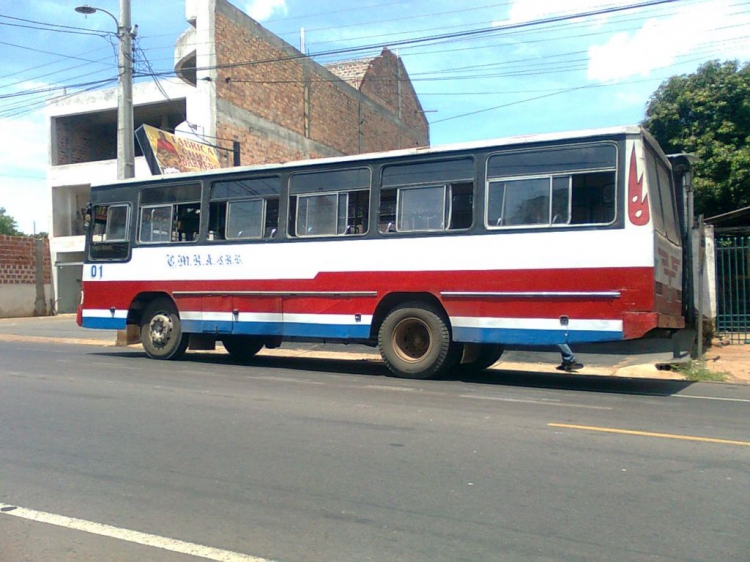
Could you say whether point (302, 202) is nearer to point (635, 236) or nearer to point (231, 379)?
point (231, 379)

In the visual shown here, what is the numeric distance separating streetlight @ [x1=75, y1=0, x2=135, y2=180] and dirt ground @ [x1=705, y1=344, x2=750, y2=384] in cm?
1309

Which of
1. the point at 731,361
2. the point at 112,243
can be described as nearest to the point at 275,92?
the point at 112,243

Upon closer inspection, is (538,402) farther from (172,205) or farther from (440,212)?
(172,205)

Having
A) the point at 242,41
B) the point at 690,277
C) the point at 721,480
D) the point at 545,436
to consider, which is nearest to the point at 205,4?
the point at 242,41

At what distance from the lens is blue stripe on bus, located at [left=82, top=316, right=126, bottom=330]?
1297 cm

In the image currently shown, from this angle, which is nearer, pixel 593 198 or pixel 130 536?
pixel 130 536

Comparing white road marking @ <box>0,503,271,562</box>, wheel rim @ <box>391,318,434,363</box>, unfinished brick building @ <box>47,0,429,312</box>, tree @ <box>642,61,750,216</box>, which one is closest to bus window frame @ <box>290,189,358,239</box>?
wheel rim @ <box>391,318,434,363</box>

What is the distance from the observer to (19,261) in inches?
1153

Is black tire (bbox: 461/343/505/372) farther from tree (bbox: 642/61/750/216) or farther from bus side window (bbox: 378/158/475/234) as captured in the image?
tree (bbox: 642/61/750/216)

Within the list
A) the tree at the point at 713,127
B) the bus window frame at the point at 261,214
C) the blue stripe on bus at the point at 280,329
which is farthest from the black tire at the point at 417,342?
the tree at the point at 713,127

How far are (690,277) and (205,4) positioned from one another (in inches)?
778

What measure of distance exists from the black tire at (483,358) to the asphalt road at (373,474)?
6.04 feet

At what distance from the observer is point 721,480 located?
501 centimetres

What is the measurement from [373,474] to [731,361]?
9.65 metres
